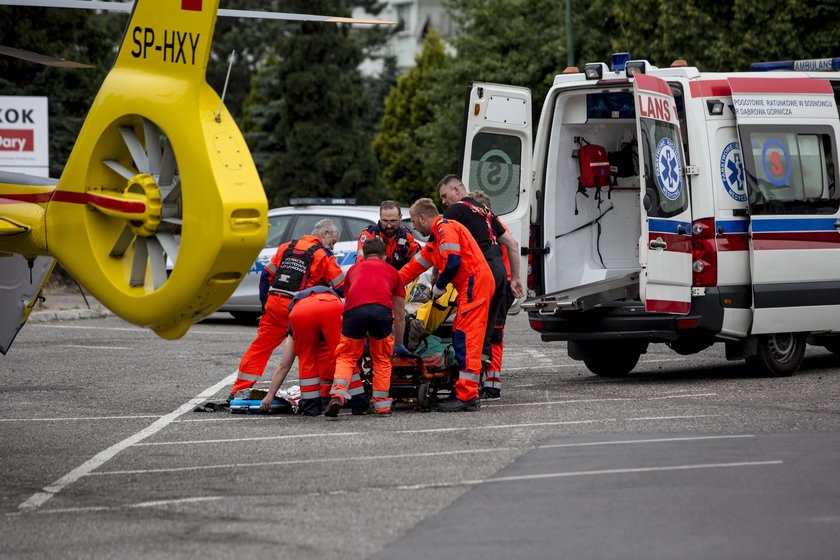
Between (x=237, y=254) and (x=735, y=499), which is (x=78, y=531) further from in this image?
(x=735, y=499)

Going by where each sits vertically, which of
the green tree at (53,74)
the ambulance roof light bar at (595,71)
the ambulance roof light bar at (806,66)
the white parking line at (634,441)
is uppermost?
the green tree at (53,74)

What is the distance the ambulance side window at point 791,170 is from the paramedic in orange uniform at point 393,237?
310cm

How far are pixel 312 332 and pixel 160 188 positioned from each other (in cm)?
415

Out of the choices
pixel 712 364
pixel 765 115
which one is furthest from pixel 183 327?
pixel 712 364

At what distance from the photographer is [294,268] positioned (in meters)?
11.6

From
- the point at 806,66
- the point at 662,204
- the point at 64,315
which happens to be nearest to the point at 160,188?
the point at 662,204

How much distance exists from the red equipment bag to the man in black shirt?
1578mm

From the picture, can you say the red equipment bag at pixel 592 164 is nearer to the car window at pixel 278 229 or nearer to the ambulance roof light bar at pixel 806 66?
the ambulance roof light bar at pixel 806 66

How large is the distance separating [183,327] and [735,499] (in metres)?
3.03

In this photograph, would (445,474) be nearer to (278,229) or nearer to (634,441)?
(634,441)

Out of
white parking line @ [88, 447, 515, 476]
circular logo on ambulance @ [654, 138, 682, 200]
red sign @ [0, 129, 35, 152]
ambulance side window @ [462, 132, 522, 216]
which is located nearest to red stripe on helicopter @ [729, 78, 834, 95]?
circular logo on ambulance @ [654, 138, 682, 200]

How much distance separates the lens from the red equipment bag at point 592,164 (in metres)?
13.6

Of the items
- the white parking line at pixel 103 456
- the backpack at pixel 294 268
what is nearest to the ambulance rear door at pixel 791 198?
the backpack at pixel 294 268

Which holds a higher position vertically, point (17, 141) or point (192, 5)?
point (192, 5)
